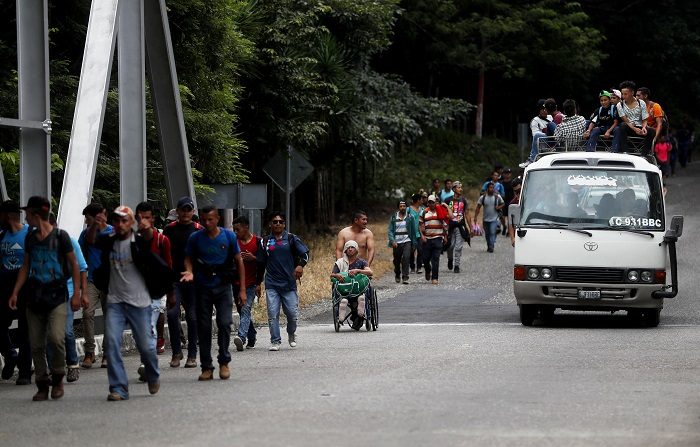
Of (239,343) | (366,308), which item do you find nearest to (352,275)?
(366,308)

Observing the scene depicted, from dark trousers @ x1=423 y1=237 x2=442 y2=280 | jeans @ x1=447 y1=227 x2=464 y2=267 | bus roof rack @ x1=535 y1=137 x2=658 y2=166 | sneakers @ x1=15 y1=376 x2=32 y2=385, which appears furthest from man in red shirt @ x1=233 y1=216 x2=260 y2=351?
jeans @ x1=447 y1=227 x2=464 y2=267

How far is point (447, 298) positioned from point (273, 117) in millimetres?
11003

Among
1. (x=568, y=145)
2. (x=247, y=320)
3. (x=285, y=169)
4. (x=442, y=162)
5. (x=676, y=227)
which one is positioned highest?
(x=442, y=162)

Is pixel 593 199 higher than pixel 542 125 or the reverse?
the reverse

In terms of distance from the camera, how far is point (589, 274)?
18547 millimetres

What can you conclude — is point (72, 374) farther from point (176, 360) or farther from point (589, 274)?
point (589, 274)

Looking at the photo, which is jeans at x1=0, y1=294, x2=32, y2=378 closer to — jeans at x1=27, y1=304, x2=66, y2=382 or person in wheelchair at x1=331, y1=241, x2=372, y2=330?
jeans at x1=27, y1=304, x2=66, y2=382

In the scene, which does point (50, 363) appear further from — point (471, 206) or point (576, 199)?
point (471, 206)

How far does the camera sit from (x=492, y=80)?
5609 cm

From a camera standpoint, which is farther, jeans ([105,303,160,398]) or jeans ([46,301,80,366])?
jeans ([46,301,80,366])

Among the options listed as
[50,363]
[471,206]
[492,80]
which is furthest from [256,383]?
[492,80]

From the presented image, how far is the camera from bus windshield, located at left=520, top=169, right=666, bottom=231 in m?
18.9

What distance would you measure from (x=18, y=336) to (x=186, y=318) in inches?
66.2

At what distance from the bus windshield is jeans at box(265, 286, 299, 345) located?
3958mm
